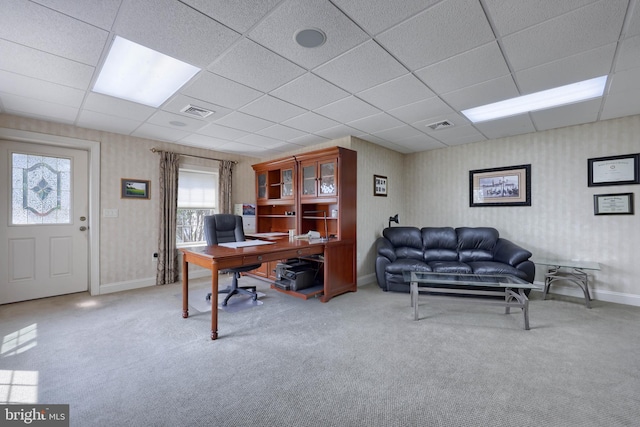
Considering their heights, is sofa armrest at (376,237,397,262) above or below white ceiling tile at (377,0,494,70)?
below

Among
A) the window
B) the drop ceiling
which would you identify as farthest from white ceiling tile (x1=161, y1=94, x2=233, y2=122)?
the window

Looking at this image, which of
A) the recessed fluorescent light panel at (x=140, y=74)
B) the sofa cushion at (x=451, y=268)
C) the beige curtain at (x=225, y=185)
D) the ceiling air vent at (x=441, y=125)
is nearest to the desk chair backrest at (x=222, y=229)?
the beige curtain at (x=225, y=185)

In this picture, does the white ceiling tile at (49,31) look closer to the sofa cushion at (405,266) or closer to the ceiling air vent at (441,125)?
the ceiling air vent at (441,125)

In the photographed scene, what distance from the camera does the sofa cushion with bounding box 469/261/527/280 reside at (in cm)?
371

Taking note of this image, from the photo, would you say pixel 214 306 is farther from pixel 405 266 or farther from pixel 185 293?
pixel 405 266

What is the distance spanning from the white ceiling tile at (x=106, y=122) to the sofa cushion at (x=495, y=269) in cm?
518

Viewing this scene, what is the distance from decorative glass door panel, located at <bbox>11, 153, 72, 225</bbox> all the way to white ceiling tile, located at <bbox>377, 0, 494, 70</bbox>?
4733mm

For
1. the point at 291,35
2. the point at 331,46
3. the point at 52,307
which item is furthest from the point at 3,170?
the point at 331,46

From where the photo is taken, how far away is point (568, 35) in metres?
1.95

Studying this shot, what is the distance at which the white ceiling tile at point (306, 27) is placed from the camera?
5.60ft

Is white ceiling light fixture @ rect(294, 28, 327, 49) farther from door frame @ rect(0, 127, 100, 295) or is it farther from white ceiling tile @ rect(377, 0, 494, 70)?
door frame @ rect(0, 127, 100, 295)

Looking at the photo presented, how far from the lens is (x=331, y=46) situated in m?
2.08

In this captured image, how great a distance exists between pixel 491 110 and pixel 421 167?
2152 millimetres

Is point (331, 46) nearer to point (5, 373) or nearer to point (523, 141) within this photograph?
point (5, 373)
